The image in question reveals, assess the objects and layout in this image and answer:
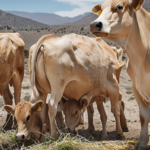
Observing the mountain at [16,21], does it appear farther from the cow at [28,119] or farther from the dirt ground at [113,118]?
the cow at [28,119]

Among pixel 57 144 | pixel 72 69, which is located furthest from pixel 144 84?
pixel 57 144

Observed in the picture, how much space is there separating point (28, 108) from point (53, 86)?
2.10ft

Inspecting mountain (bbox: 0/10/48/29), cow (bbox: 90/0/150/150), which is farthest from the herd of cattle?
mountain (bbox: 0/10/48/29)

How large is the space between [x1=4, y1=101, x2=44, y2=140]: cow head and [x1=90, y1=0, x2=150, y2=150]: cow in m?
1.95

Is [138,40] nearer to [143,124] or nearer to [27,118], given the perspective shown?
[143,124]

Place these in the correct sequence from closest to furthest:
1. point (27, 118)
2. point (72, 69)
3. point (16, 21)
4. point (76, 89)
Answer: point (27, 118), point (72, 69), point (76, 89), point (16, 21)

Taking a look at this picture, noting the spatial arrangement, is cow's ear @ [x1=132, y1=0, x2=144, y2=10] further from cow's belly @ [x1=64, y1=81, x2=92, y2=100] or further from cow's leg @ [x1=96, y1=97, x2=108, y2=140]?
cow's leg @ [x1=96, y1=97, x2=108, y2=140]

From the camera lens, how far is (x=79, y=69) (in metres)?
5.56

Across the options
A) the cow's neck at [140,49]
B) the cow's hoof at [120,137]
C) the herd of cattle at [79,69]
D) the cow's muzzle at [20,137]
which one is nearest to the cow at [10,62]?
the herd of cattle at [79,69]

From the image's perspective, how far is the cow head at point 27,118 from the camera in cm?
483

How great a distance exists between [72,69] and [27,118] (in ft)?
4.37

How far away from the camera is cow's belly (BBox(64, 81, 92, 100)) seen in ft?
19.0

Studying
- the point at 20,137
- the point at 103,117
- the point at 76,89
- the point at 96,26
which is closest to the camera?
the point at 96,26

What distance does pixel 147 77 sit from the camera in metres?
4.22
